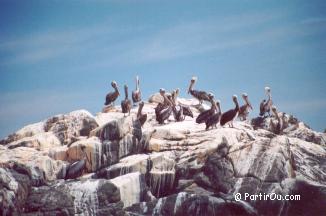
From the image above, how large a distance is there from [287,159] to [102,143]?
5908mm

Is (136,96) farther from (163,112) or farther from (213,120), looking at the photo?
(213,120)

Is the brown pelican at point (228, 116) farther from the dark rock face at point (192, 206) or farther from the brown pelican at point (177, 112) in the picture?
the dark rock face at point (192, 206)

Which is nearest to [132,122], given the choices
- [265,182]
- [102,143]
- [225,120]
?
[102,143]

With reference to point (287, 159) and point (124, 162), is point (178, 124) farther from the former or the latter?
point (287, 159)

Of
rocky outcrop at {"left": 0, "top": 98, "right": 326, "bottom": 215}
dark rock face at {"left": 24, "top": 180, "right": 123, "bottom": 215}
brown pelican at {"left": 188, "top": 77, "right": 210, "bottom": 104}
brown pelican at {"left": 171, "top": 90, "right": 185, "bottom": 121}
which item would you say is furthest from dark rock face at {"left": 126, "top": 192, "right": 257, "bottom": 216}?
brown pelican at {"left": 188, "top": 77, "right": 210, "bottom": 104}

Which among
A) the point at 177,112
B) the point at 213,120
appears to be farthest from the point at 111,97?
the point at 213,120

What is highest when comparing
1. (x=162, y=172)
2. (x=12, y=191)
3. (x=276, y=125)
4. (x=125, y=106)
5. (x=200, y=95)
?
(x=200, y=95)

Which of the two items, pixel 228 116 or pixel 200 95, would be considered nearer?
pixel 228 116

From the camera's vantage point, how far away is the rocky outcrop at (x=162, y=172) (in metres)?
18.3

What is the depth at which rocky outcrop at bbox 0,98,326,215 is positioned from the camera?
18.3 metres

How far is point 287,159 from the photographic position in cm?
1942

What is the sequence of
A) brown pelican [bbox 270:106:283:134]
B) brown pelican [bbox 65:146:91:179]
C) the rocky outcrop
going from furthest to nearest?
brown pelican [bbox 270:106:283:134] < brown pelican [bbox 65:146:91:179] < the rocky outcrop

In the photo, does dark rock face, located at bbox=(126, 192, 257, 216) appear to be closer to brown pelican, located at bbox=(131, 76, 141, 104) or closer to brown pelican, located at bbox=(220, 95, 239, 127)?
brown pelican, located at bbox=(220, 95, 239, 127)

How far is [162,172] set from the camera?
19469mm
